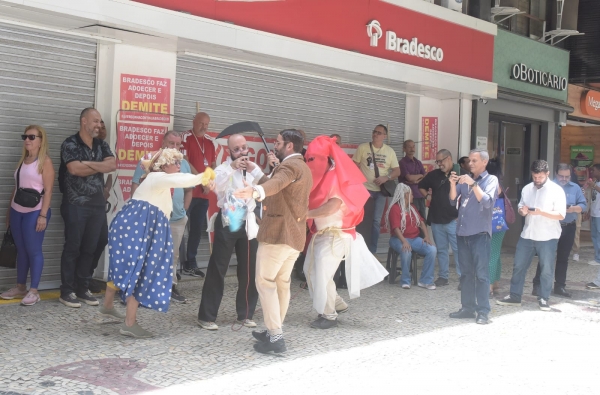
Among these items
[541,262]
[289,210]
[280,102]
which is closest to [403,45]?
[280,102]

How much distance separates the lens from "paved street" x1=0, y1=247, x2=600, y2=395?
16.7ft

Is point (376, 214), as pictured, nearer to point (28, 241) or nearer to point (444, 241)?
point (444, 241)

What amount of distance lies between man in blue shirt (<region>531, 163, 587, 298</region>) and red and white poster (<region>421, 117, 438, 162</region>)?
3.37 meters

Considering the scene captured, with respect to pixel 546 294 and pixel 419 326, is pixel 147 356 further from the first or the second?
pixel 546 294

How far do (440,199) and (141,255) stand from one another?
5.16m

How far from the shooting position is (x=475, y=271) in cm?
782

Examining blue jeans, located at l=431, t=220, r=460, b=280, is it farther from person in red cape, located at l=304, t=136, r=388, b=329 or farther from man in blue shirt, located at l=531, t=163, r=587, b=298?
person in red cape, located at l=304, t=136, r=388, b=329

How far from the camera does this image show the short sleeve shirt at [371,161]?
35.3ft

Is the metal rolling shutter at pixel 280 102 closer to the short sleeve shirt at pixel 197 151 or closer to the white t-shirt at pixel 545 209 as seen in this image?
the short sleeve shirt at pixel 197 151

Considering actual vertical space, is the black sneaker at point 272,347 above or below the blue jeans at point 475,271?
below

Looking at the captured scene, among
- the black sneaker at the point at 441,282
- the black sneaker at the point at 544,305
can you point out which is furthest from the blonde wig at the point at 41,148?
the black sneaker at the point at 544,305

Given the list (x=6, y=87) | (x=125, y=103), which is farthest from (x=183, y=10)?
(x=6, y=87)

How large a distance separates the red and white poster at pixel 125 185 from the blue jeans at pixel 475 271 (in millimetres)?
3762

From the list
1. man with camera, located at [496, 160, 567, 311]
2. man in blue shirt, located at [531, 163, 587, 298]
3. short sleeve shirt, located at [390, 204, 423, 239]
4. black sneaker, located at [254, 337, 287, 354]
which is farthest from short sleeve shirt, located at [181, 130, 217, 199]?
man in blue shirt, located at [531, 163, 587, 298]
